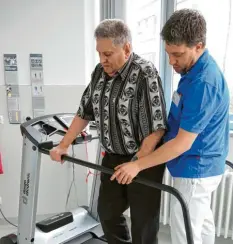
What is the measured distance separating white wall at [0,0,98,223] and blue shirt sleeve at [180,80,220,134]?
159 centimetres

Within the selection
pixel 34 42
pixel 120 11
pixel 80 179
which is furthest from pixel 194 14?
pixel 80 179

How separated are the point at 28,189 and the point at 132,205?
69cm

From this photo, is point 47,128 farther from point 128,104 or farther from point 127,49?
point 127,49

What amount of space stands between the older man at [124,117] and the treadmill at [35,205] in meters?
0.17

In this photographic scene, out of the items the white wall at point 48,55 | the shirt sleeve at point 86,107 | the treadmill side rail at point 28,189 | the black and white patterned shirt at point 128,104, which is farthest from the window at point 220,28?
the treadmill side rail at point 28,189

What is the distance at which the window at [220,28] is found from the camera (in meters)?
2.43

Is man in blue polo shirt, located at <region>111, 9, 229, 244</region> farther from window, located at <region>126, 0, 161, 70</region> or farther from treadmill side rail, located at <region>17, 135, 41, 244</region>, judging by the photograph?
window, located at <region>126, 0, 161, 70</region>

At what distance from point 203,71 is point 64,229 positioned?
5.57ft

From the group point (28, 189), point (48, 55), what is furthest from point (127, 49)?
point (48, 55)

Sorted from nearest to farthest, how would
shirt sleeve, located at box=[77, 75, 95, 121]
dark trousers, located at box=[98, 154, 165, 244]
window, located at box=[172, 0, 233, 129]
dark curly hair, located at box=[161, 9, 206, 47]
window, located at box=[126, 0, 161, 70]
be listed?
dark curly hair, located at box=[161, 9, 206, 47] → dark trousers, located at box=[98, 154, 165, 244] → shirt sleeve, located at box=[77, 75, 95, 121] → window, located at box=[172, 0, 233, 129] → window, located at box=[126, 0, 161, 70]

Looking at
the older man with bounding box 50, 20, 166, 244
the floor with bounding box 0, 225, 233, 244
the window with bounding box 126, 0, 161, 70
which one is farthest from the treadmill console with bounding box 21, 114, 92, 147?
the floor with bounding box 0, 225, 233, 244

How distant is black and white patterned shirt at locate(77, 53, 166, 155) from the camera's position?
1458 millimetres

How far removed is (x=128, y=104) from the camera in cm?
151

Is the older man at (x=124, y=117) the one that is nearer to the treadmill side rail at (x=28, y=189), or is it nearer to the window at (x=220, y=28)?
the treadmill side rail at (x=28, y=189)
